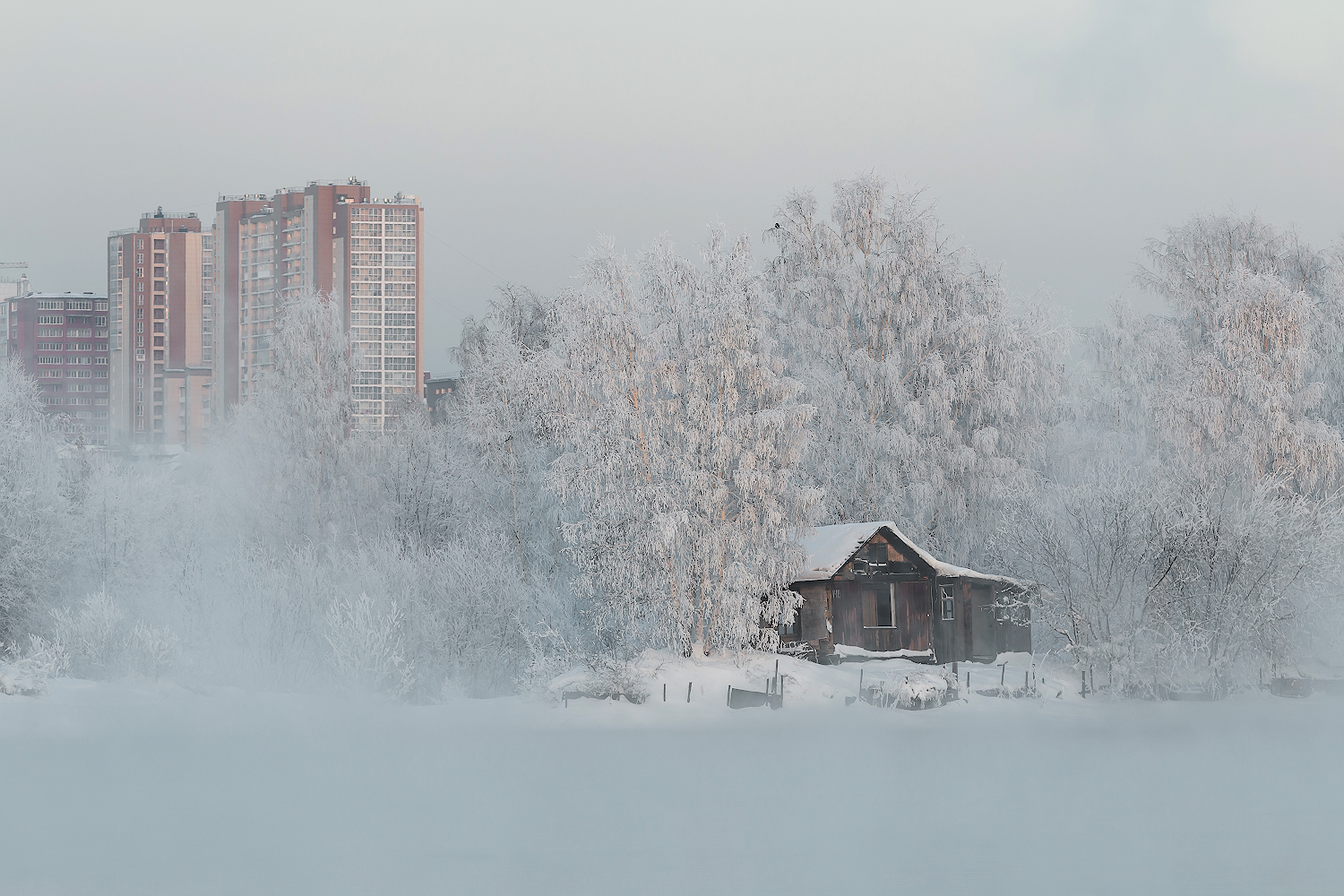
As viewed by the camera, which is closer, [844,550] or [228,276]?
[844,550]

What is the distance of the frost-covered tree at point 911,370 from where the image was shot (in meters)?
36.8

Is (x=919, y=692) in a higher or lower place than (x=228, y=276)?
lower

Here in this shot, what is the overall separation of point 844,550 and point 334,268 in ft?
267

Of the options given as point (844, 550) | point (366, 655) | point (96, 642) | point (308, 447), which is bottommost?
point (366, 655)

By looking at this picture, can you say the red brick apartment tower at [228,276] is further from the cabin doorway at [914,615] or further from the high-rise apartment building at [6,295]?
the cabin doorway at [914,615]

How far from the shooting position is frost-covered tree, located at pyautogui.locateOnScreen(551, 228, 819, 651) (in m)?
30.0

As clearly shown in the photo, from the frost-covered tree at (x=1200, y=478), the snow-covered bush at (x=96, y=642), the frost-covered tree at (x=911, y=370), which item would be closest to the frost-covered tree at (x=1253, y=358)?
the frost-covered tree at (x=1200, y=478)

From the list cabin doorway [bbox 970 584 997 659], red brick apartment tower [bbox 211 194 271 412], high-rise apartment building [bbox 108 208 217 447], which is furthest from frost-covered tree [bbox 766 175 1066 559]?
high-rise apartment building [bbox 108 208 217 447]

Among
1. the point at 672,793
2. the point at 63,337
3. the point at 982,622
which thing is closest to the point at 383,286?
the point at 63,337

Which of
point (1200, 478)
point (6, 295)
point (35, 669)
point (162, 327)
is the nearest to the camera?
point (35, 669)

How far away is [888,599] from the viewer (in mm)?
35188

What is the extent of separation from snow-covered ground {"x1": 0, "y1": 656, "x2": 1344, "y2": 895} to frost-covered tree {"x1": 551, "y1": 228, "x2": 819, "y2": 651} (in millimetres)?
2036

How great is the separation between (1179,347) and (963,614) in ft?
33.5

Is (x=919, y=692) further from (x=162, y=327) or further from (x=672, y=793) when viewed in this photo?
(x=162, y=327)
